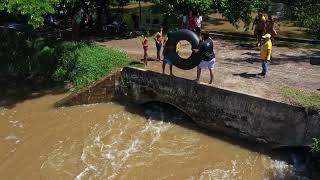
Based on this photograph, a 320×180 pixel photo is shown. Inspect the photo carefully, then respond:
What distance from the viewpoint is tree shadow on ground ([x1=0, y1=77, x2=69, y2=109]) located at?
1686 cm

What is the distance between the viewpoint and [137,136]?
46.2ft

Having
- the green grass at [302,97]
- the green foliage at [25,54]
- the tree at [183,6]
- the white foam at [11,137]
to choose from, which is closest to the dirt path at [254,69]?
the green grass at [302,97]

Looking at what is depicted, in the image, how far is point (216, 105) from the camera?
552 inches

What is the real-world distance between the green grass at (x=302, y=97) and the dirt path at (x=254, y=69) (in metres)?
0.23

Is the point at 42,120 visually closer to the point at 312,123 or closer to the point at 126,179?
the point at 126,179

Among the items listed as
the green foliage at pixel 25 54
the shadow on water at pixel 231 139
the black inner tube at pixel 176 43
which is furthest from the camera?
the green foliage at pixel 25 54

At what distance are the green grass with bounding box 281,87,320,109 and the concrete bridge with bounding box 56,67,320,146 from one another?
0.90 feet

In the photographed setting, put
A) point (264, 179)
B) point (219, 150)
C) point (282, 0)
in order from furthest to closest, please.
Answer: point (282, 0) → point (219, 150) → point (264, 179)

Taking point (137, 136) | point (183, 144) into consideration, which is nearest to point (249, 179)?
point (183, 144)

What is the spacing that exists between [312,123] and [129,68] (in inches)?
247

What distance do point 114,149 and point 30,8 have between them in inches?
197

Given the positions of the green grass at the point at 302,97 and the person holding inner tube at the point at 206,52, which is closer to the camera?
the green grass at the point at 302,97

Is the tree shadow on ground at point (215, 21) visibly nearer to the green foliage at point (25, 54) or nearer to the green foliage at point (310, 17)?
the green foliage at point (310, 17)

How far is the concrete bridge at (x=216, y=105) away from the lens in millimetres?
12648
